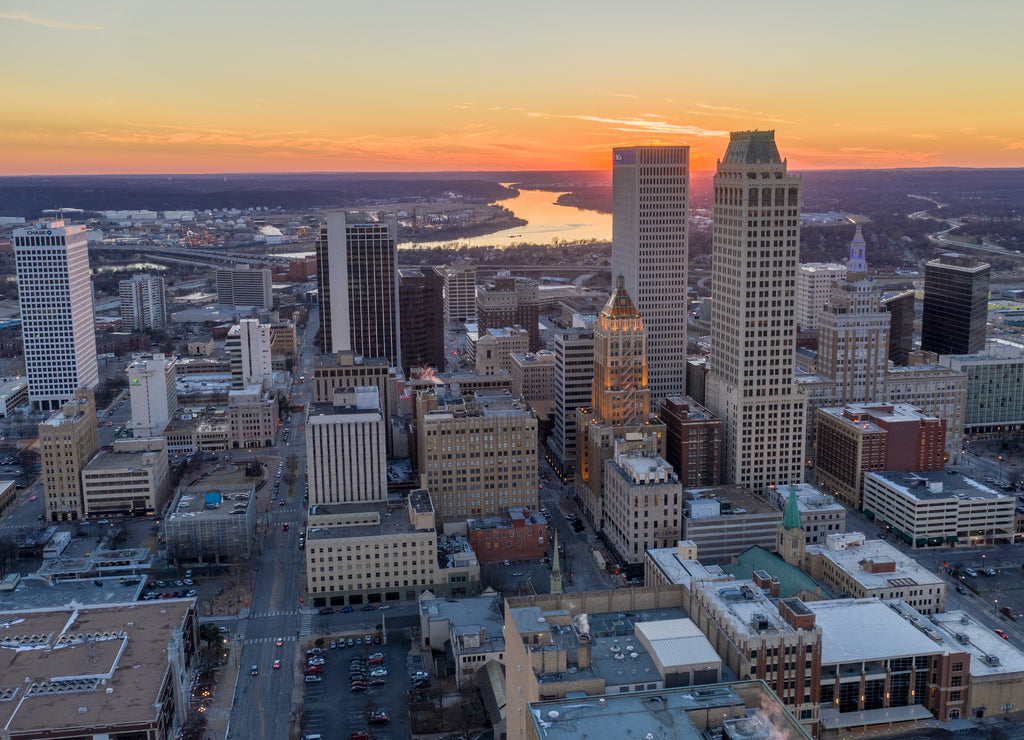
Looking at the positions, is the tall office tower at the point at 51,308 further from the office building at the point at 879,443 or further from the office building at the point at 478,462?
the office building at the point at 879,443

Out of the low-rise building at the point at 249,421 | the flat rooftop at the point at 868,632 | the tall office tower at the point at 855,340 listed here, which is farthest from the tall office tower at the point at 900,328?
the low-rise building at the point at 249,421

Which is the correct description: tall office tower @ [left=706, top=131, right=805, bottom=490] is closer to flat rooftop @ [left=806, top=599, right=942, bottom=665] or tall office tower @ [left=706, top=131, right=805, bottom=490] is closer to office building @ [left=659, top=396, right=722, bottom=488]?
office building @ [left=659, top=396, right=722, bottom=488]

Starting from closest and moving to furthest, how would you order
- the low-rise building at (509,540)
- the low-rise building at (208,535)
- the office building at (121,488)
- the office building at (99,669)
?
the office building at (99,669), the low-rise building at (208,535), the low-rise building at (509,540), the office building at (121,488)

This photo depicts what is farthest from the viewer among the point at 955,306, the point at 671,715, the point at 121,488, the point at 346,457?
the point at 955,306

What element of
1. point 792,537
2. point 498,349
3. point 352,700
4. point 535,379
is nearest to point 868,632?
point 792,537

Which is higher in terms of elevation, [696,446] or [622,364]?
[622,364]

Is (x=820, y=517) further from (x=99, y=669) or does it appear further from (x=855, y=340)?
(x=99, y=669)

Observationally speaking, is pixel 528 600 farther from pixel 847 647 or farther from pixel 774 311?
pixel 774 311

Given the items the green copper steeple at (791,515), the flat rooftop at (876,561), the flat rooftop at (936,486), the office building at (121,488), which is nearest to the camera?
the flat rooftop at (876,561)

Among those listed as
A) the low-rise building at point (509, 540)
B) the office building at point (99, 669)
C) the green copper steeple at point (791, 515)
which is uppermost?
the green copper steeple at point (791, 515)
